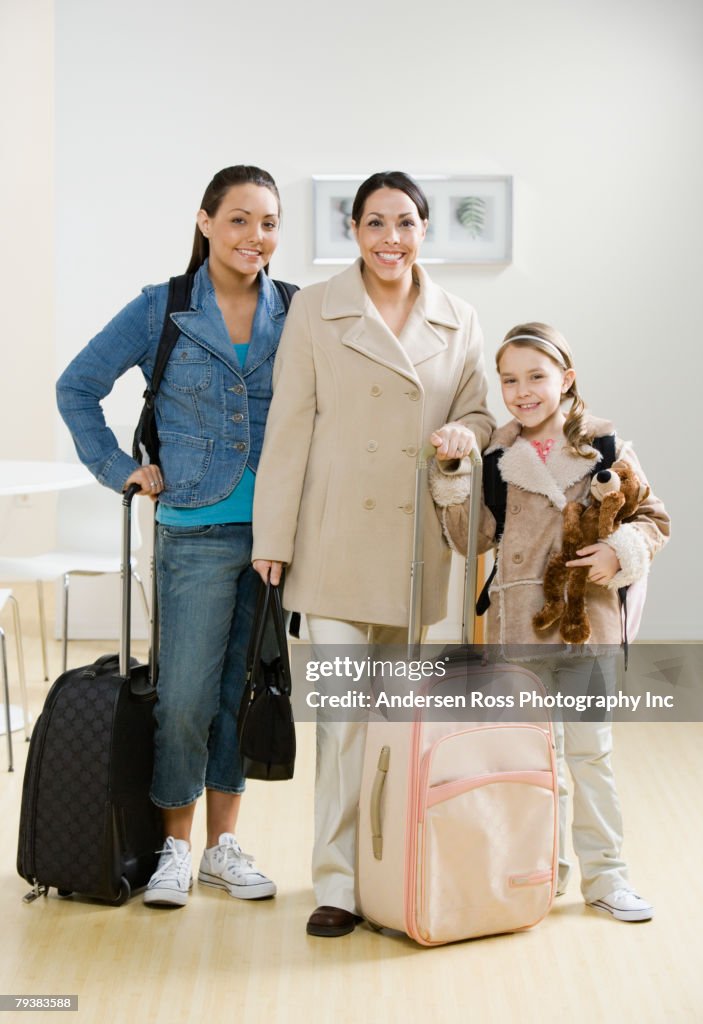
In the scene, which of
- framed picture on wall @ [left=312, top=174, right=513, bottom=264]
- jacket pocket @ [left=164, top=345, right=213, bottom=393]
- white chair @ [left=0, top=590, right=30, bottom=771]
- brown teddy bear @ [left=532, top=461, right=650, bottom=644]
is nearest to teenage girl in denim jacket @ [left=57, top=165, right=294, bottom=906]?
jacket pocket @ [left=164, top=345, right=213, bottom=393]

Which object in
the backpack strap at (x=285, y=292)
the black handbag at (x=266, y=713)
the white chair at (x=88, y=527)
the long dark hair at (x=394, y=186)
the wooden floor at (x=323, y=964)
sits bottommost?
the wooden floor at (x=323, y=964)

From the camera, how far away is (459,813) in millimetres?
2023

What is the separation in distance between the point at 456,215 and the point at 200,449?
2.54m

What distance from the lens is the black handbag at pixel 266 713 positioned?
214 centimetres

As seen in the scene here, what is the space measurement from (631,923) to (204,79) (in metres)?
3.37

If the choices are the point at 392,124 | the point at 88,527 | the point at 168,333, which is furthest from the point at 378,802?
the point at 392,124

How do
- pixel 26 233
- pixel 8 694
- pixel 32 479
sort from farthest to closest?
pixel 26 233
pixel 32 479
pixel 8 694

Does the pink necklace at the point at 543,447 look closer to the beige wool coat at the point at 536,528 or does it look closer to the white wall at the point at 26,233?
the beige wool coat at the point at 536,528

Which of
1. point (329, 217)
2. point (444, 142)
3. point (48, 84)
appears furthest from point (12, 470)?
point (48, 84)

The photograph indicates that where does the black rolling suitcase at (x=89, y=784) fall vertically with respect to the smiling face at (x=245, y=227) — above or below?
below

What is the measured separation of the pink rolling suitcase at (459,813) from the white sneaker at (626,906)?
17 centimetres

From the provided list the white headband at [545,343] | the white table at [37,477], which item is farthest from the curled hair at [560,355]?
the white table at [37,477]

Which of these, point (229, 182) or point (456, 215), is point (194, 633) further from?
point (456, 215)

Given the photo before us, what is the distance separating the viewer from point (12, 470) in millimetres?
3664
